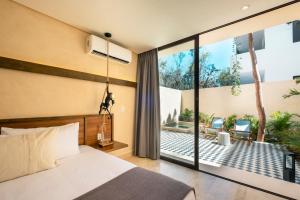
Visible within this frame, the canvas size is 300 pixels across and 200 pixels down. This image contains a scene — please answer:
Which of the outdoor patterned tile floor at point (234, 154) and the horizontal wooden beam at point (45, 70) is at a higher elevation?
the horizontal wooden beam at point (45, 70)

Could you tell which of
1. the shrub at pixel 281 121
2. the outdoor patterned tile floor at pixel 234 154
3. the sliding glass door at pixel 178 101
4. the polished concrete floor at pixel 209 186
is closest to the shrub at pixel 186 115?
the sliding glass door at pixel 178 101

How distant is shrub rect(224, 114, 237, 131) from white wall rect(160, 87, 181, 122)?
3225 mm

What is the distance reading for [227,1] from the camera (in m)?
1.71

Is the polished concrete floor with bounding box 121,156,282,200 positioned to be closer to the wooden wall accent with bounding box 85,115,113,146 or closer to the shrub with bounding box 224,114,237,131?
the wooden wall accent with bounding box 85,115,113,146

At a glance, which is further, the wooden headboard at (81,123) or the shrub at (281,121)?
the shrub at (281,121)

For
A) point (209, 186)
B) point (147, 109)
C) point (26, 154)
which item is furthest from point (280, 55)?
A: point (26, 154)

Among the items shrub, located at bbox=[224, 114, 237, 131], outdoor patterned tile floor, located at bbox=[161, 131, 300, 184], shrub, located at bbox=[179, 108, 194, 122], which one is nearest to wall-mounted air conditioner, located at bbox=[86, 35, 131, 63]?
shrub, located at bbox=[179, 108, 194, 122]

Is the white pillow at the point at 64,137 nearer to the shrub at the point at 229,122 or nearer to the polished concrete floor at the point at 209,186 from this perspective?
the polished concrete floor at the point at 209,186

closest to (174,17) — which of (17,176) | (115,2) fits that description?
(115,2)

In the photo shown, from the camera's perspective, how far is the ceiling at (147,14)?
1.76 meters

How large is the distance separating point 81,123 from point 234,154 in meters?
3.57

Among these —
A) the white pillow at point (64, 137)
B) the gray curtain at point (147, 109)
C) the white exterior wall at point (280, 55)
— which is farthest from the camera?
the white exterior wall at point (280, 55)

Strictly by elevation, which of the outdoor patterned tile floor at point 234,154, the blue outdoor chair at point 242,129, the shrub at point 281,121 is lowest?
the outdoor patterned tile floor at point 234,154

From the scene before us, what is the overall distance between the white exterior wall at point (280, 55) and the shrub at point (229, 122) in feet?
5.98
